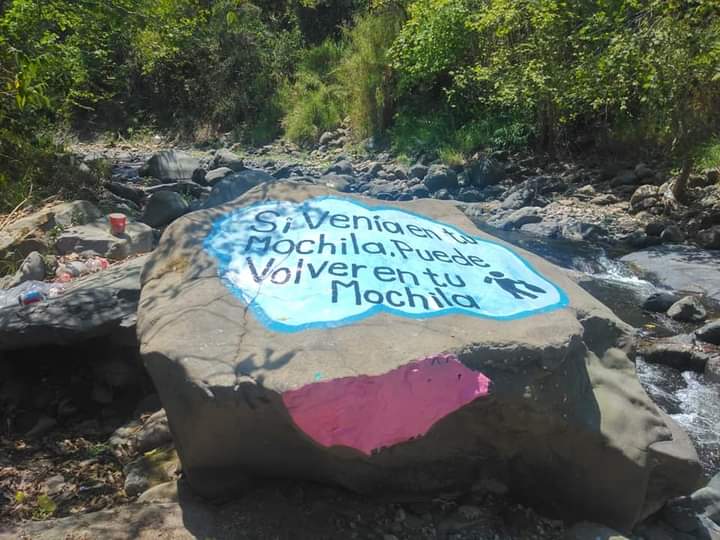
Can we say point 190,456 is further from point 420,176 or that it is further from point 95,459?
point 420,176

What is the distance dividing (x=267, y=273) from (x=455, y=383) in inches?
43.9

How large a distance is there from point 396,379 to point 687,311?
421cm

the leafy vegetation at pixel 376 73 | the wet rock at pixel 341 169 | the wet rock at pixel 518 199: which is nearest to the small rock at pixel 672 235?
the leafy vegetation at pixel 376 73

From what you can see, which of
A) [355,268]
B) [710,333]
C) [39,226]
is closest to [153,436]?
[355,268]

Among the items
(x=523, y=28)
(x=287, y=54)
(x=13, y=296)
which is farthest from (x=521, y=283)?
(x=287, y=54)

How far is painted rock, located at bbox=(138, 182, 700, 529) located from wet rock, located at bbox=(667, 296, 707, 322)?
2.81 m

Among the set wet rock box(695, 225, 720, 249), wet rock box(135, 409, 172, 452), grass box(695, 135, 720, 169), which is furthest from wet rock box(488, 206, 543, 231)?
wet rock box(135, 409, 172, 452)

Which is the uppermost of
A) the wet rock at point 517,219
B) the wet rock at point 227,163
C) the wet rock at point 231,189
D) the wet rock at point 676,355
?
the wet rock at point 231,189

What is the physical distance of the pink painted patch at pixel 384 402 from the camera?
234 cm

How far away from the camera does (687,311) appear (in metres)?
Result: 5.57

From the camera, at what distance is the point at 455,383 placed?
2480mm

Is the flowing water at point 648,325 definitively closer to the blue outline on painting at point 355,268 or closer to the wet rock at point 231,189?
the blue outline on painting at point 355,268

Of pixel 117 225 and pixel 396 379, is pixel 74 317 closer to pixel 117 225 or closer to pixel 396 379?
pixel 117 225

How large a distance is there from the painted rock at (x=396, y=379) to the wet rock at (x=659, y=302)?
117 inches
